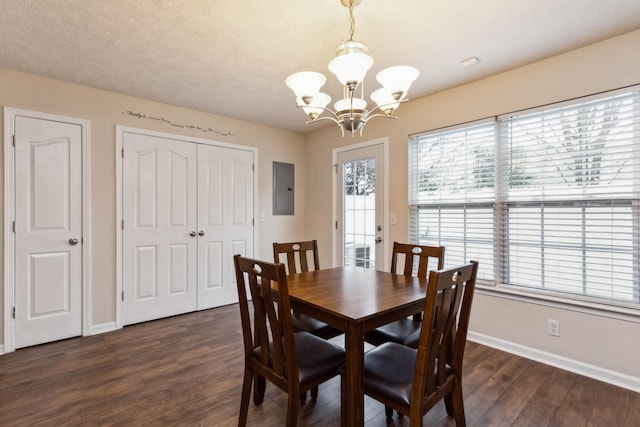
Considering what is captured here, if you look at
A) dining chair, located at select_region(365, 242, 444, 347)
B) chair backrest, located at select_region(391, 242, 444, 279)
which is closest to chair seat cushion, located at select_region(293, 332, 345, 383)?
dining chair, located at select_region(365, 242, 444, 347)

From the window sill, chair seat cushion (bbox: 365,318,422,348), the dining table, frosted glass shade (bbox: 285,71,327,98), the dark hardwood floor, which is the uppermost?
frosted glass shade (bbox: 285,71,327,98)

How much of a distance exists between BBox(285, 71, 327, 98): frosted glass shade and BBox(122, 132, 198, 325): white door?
7.69ft

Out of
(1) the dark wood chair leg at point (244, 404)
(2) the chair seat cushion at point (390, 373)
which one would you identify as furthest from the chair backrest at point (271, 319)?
(2) the chair seat cushion at point (390, 373)

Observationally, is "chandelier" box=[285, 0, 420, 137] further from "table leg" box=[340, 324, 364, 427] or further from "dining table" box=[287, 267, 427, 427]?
"table leg" box=[340, 324, 364, 427]

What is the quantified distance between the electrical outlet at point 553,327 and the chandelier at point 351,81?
2.09 meters

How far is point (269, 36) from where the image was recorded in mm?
2193

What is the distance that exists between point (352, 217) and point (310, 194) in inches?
36.4

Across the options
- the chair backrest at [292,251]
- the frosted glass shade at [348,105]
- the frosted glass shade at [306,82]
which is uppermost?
the frosted glass shade at [306,82]

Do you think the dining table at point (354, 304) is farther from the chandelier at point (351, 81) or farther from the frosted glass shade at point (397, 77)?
the frosted glass shade at point (397, 77)

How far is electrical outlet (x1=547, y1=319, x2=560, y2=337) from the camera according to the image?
96.0 inches

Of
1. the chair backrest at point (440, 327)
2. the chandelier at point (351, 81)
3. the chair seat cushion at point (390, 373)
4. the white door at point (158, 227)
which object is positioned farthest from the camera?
the white door at point (158, 227)

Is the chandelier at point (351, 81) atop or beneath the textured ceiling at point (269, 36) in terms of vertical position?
beneath

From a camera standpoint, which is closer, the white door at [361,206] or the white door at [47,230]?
the white door at [47,230]

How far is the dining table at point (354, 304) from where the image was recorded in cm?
137
